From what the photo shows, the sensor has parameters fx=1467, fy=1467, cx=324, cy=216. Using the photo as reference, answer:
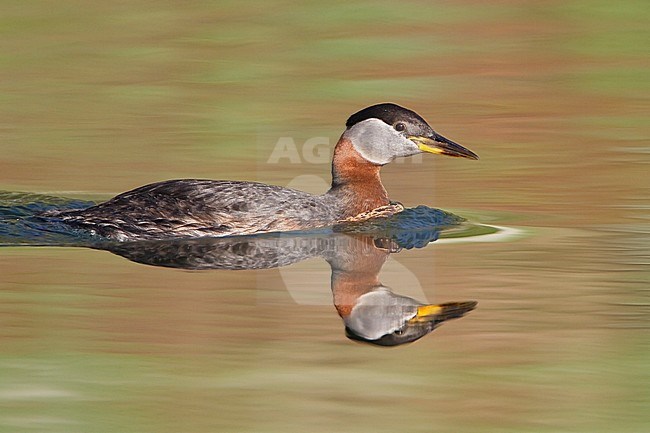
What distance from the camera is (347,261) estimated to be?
11.0 meters

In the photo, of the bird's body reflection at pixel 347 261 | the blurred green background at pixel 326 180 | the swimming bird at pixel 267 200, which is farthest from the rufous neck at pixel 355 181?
the bird's body reflection at pixel 347 261

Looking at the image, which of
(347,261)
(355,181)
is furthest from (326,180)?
(347,261)

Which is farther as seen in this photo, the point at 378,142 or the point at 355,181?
the point at 355,181

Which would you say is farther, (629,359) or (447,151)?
(447,151)

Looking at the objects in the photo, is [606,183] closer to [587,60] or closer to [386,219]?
[386,219]

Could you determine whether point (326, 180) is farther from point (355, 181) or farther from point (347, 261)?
point (347, 261)

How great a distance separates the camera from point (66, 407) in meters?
7.36

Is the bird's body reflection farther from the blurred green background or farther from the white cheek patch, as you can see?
the white cheek patch

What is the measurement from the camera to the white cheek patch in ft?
42.1

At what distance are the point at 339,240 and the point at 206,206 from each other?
1.13 metres

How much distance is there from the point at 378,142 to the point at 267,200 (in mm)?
1290

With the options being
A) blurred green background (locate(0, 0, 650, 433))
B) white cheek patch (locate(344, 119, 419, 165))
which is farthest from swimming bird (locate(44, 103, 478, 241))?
blurred green background (locate(0, 0, 650, 433))

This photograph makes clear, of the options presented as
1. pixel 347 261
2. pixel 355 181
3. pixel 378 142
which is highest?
pixel 378 142

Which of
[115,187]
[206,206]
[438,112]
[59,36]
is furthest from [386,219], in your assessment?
[59,36]
